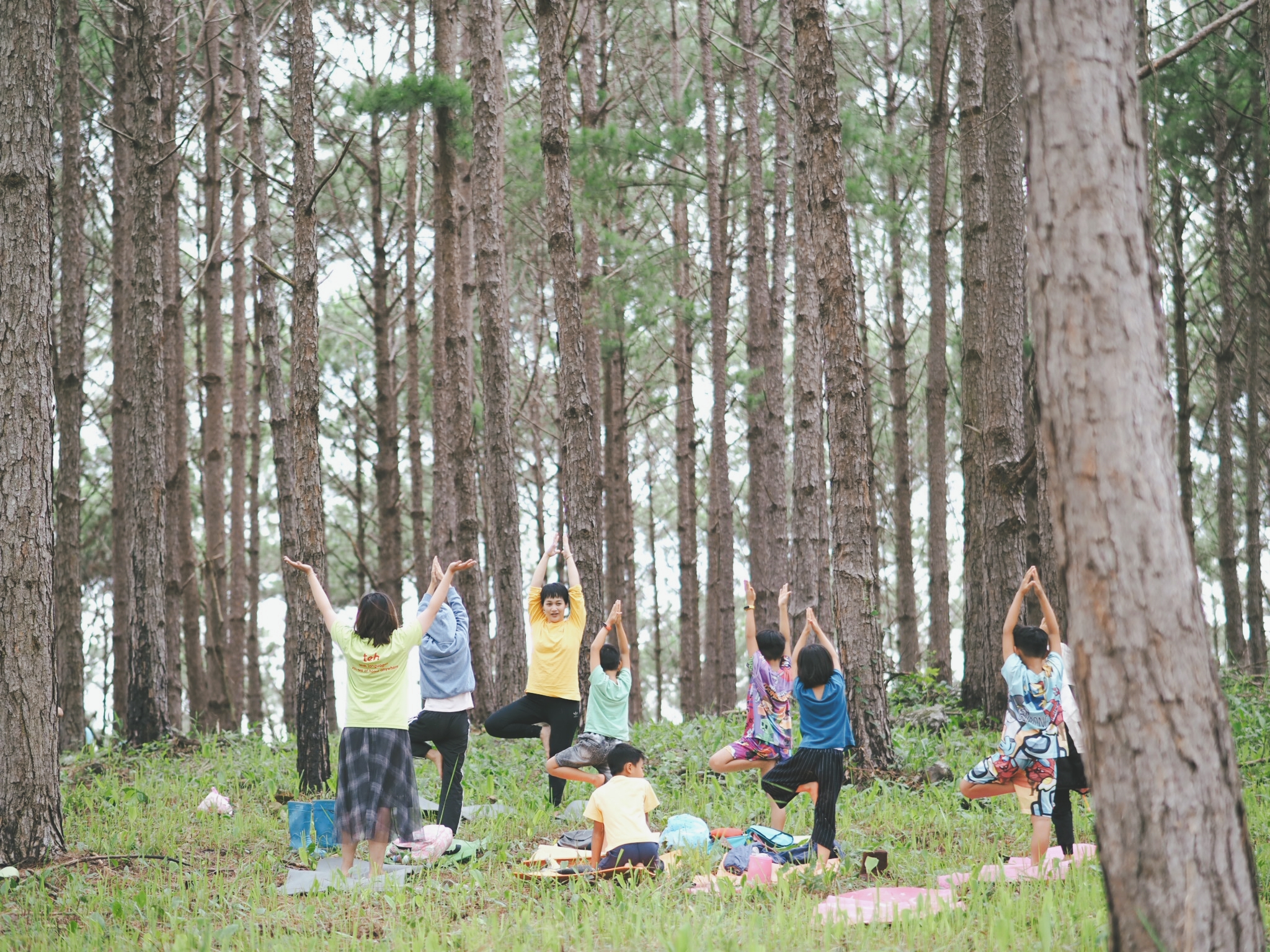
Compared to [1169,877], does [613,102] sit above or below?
above

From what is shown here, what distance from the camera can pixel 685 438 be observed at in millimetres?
18406

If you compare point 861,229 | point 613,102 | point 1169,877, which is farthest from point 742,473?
point 1169,877

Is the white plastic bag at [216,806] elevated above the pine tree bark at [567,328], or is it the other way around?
the pine tree bark at [567,328]

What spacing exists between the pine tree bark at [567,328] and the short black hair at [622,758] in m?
3.69

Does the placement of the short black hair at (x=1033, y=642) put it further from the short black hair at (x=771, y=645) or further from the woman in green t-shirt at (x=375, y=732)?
the woman in green t-shirt at (x=375, y=732)

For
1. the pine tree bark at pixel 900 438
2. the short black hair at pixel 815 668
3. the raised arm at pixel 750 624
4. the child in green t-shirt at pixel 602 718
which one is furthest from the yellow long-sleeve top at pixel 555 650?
the pine tree bark at pixel 900 438

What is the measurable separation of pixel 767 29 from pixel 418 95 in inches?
442

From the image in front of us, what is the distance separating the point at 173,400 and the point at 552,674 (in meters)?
9.33

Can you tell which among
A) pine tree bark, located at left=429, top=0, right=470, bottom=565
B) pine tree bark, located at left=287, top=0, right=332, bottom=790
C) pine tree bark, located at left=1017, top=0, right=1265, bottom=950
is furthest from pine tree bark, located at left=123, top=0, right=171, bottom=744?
pine tree bark, located at left=1017, top=0, right=1265, bottom=950

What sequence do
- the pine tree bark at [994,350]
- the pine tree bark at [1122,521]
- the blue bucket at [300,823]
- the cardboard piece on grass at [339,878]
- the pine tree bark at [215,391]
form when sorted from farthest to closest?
the pine tree bark at [215,391], the pine tree bark at [994,350], the blue bucket at [300,823], the cardboard piece on grass at [339,878], the pine tree bark at [1122,521]

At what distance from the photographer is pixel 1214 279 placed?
2003 cm

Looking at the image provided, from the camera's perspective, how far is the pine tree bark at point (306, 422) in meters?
8.38

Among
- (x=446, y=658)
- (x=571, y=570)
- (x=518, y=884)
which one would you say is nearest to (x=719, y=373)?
(x=571, y=570)

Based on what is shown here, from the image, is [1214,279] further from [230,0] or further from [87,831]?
[87,831]
